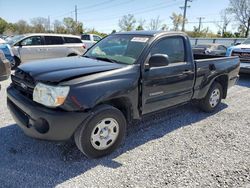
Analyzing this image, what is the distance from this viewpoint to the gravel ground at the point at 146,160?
8.73 ft

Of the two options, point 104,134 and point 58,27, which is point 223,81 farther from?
point 58,27

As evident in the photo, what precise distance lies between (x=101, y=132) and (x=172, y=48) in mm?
2022

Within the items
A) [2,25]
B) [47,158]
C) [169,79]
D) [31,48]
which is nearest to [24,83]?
[47,158]

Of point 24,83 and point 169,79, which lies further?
point 169,79

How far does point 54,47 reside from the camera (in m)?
10.3

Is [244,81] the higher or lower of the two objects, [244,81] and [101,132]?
the lower

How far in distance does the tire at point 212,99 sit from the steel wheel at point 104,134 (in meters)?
2.57

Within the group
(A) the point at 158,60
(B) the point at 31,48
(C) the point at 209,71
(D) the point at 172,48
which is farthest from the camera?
(B) the point at 31,48

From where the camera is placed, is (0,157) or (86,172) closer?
(86,172)

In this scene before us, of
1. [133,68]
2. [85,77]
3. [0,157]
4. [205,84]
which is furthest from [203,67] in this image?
[0,157]

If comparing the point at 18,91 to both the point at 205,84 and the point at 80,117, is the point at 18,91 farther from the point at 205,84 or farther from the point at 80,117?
the point at 205,84

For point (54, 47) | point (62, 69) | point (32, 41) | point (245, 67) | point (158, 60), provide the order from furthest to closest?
1. point (54, 47)
2. point (32, 41)
3. point (245, 67)
4. point (158, 60)
5. point (62, 69)

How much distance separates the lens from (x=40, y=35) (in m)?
10.1

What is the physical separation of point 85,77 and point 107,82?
30 centimetres
